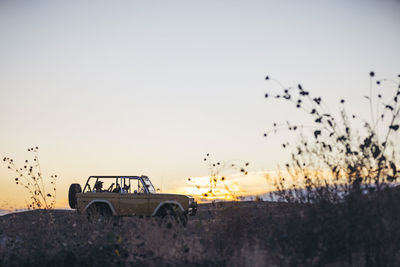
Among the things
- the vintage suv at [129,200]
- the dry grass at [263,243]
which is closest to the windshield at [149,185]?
the vintage suv at [129,200]

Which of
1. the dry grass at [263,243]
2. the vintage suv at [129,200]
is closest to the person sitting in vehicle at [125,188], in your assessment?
the vintage suv at [129,200]

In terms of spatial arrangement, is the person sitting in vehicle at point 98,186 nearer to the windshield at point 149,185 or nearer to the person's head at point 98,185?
the person's head at point 98,185

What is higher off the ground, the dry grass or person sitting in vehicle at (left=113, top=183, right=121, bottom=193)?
person sitting in vehicle at (left=113, top=183, right=121, bottom=193)

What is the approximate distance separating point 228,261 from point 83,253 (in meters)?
3.04

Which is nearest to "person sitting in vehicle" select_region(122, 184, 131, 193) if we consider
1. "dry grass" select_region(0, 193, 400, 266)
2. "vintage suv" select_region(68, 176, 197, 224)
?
"vintage suv" select_region(68, 176, 197, 224)

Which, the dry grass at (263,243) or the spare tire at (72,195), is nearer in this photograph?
the dry grass at (263,243)

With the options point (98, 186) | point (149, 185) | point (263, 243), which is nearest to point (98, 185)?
point (98, 186)

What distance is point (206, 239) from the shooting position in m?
9.58

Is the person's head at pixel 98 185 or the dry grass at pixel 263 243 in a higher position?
the person's head at pixel 98 185

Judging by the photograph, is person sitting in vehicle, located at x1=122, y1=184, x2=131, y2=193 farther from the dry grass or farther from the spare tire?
the dry grass

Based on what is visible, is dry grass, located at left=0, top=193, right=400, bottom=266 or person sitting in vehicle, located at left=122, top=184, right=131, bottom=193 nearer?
dry grass, located at left=0, top=193, right=400, bottom=266

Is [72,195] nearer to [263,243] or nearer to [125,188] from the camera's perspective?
[125,188]

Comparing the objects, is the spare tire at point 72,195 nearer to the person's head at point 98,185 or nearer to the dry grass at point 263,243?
the person's head at point 98,185

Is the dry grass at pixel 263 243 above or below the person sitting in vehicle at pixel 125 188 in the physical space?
below
